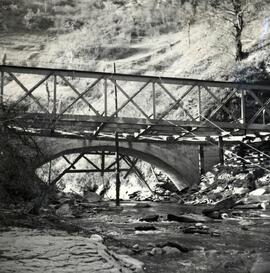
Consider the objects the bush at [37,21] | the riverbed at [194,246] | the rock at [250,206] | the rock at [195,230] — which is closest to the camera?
the riverbed at [194,246]

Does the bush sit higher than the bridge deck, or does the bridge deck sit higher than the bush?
the bush

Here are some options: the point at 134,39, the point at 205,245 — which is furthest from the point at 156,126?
the point at 134,39

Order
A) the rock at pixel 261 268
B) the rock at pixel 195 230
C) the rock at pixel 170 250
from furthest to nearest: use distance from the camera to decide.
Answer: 1. the rock at pixel 195 230
2. the rock at pixel 170 250
3. the rock at pixel 261 268

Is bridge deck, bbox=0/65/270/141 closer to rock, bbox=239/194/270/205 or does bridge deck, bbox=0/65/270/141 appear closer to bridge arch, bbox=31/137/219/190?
bridge arch, bbox=31/137/219/190

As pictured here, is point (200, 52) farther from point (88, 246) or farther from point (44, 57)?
point (88, 246)

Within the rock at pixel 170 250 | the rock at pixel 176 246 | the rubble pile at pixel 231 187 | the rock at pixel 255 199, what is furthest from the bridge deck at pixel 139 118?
the rock at pixel 170 250

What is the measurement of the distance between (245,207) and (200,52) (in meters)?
27.9

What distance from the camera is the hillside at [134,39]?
32531mm

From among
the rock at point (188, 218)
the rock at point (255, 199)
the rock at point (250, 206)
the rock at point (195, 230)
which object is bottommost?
the rock at point (255, 199)

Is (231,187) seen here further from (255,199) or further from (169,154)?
(169,154)

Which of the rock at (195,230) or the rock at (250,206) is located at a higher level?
the rock at (195,230)

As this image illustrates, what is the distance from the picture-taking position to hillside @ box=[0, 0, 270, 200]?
32.5 meters

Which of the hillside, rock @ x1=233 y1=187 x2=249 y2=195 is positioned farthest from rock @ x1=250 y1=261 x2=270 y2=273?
the hillside

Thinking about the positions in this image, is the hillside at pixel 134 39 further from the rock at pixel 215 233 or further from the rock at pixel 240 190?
the rock at pixel 215 233
